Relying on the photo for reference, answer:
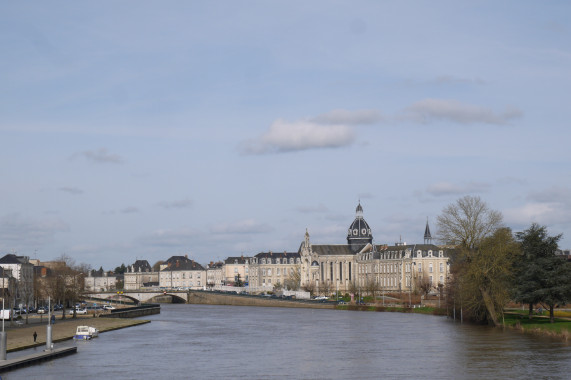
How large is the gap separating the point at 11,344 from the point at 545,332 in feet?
154

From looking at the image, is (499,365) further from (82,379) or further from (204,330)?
(204,330)

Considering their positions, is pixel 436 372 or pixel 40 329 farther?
pixel 40 329

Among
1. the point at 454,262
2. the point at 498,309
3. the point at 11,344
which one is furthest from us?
the point at 454,262

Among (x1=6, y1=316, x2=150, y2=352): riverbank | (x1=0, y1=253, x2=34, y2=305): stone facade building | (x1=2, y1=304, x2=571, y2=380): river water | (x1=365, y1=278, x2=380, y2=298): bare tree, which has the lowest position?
(x1=2, y1=304, x2=571, y2=380): river water

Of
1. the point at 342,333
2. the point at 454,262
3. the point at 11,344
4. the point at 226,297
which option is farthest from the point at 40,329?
the point at 226,297

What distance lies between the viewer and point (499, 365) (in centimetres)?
5744

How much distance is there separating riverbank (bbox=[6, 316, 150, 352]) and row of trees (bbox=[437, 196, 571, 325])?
41.0 m

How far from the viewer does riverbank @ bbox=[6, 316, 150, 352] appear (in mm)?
70062

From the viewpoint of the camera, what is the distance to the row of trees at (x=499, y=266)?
267 feet

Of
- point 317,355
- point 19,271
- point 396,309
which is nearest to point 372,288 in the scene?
point 396,309

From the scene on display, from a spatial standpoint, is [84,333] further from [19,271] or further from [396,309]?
[19,271]

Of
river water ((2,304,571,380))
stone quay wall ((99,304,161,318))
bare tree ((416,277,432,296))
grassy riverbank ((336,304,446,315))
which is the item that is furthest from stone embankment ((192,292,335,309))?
river water ((2,304,571,380))

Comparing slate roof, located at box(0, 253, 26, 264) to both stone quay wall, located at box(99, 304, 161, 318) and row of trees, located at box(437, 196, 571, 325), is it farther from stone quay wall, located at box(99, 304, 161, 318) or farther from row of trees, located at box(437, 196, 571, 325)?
row of trees, located at box(437, 196, 571, 325)

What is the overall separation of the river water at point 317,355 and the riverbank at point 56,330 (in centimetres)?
293
